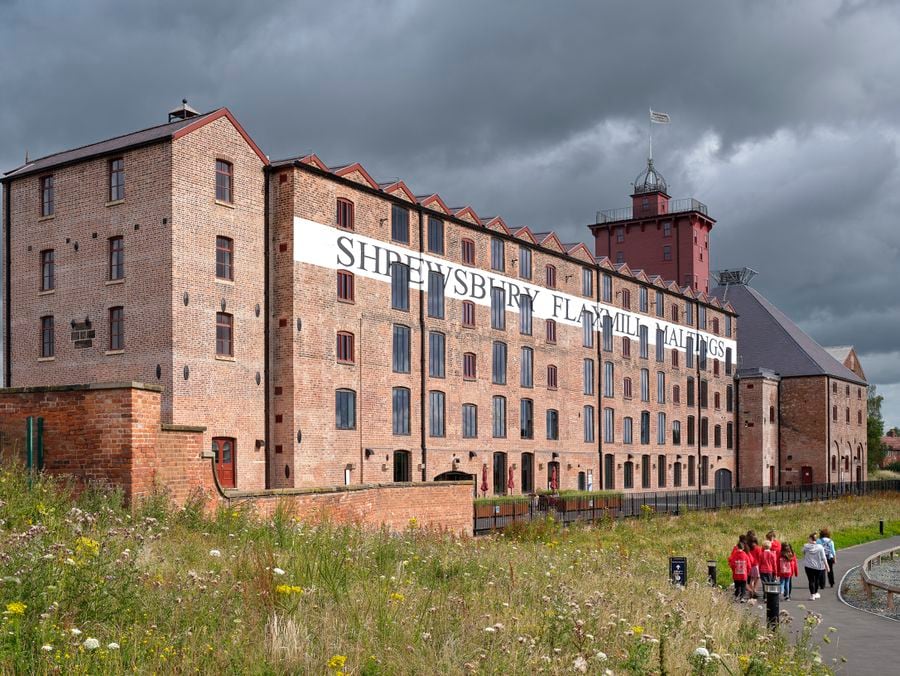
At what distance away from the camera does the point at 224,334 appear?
97.2ft

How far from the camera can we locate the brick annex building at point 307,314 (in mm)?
28734

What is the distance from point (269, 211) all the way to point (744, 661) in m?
25.7

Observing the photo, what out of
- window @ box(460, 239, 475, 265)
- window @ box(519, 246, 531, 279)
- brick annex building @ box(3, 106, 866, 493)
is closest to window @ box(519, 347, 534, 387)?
brick annex building @ box(3, 106, 866, 493)

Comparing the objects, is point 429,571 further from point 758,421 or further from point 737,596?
point 758,421

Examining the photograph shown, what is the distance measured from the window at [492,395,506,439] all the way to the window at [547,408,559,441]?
12.8 feet

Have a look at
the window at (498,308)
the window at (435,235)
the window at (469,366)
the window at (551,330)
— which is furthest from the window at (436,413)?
the window at (551,330)

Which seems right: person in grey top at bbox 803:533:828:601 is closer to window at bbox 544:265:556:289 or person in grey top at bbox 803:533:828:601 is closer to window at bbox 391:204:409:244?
window at bbox 391:204:409:244

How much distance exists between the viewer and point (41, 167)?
104ft

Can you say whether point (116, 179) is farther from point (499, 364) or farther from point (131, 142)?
point (499, 364)

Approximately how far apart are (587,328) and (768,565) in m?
30.9

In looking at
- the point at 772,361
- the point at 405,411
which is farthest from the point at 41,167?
the point at 772,361

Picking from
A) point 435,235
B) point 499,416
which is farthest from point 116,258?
point 499,416

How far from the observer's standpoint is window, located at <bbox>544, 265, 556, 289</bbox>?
45.7 metres

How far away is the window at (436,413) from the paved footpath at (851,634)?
1790 cm
